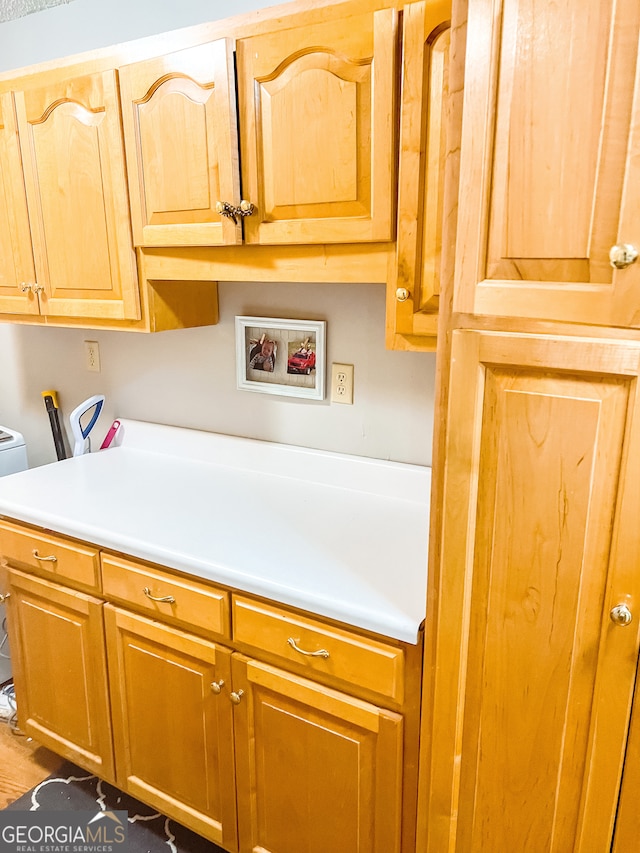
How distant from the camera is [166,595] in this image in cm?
149

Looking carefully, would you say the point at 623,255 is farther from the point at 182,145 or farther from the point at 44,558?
the point at 44,558

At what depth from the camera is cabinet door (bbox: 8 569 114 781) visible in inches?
66.8

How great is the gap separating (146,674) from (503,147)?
142 cm

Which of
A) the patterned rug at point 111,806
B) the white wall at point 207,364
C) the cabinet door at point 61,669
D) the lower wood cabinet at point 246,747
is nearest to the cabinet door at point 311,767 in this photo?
the lower wood cabinet at point 246,747

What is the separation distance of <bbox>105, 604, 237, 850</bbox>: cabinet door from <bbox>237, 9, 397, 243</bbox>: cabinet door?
1.00 m

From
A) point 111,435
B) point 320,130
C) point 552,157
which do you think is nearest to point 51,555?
point 111,435

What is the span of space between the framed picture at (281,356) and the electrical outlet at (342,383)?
0.11 ft

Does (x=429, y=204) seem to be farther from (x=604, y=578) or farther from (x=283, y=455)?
(x=283, y=455)

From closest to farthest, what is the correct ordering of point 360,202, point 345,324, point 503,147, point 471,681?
point 503,147, point 471,681, point 360,202, point 345,324

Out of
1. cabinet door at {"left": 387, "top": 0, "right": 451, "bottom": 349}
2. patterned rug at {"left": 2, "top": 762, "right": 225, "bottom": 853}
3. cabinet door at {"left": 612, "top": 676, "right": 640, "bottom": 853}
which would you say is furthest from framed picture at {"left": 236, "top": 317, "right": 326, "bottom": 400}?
patterned rug at {"left": 2, "top": 762, "right": 225, "bottom": 853}

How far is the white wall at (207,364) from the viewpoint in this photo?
5.73 feet

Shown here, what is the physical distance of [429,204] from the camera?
1235mm

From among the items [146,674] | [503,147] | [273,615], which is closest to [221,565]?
[273,615]

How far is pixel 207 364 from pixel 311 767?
123 cm
